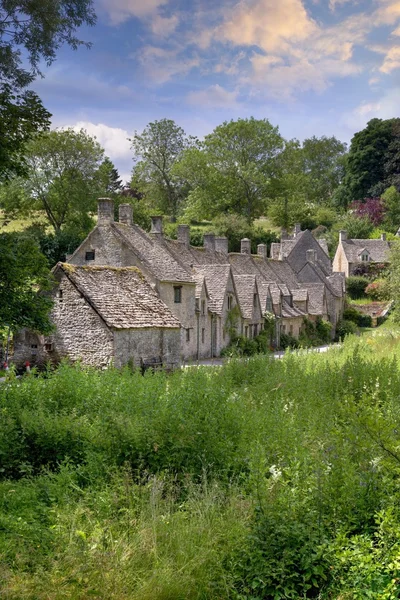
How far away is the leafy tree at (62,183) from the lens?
66562mm

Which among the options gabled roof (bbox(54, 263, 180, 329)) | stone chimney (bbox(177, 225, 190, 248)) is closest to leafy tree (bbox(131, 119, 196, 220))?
stone chimney (bbox(177, 225, 190, 248))

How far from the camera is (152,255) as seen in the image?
42.5m

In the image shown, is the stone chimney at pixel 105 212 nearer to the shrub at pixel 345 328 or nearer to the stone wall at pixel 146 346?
the stone wall at pixel 146 346

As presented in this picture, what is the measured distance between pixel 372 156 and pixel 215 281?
69538 millimetres

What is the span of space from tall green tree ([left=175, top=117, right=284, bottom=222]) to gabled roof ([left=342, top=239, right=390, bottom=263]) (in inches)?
565

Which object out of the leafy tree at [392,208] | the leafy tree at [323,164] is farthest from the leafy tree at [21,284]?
the leafy tree at [323,164]

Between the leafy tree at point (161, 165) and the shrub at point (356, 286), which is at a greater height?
the leafy tree at point (161, 165)

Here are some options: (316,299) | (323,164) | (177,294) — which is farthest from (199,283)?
(323,164)

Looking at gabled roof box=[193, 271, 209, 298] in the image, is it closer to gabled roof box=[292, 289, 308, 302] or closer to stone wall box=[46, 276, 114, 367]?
stone wall box=[46, 276, 114, 367]

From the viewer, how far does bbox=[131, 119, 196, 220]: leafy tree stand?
330ft

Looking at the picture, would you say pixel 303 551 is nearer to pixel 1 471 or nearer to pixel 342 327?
pixel 1 471

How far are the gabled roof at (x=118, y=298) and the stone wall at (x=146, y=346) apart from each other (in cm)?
34

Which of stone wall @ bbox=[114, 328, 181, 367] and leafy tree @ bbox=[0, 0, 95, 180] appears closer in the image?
leafy tree @ bbox=[0, 0, 95, 180]

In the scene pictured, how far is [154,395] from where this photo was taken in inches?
619
